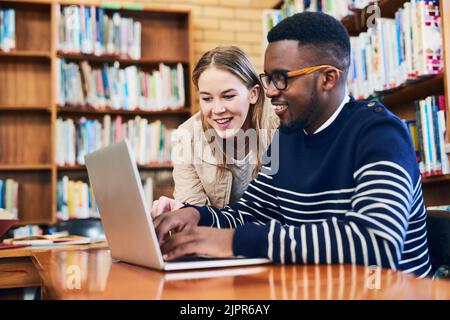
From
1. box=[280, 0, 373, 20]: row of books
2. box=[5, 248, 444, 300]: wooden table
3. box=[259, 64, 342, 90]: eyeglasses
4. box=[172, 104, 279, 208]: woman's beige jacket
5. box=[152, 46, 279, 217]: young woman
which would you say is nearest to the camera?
box=[5, 248, 444, 300]: wooden table

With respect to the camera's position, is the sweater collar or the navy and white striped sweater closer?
the navy and white striped sweater

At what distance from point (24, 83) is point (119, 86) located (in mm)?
636

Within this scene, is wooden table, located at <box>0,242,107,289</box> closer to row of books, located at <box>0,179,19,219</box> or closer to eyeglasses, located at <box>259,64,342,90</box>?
eyeglasses, located at <box>259,64,342,90</box>

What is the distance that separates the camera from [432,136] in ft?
6.88

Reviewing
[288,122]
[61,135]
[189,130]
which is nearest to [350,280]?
[288,122]

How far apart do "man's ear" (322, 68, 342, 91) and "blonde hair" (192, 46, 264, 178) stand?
65 cm

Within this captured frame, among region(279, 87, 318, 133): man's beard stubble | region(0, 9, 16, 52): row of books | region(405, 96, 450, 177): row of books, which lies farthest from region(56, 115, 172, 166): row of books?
region(279, 87, 318, 133): man's beard stubble

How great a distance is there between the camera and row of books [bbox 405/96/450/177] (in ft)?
6.73

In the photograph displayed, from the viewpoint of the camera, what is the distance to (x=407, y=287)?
0.63 metres

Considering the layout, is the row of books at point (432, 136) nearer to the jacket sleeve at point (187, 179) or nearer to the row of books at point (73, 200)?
the jacket sleeve at point (187, 179)

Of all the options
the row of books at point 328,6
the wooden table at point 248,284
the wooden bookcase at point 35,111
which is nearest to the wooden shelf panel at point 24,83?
the wooden bookcase at point 35,111

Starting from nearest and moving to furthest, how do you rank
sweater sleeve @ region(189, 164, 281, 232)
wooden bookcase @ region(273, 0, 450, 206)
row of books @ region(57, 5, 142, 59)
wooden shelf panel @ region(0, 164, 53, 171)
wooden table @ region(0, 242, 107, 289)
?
sweater sleeve @ region(189, 164, 281, 232)
wooden table @ region(0, 242, 107, 289)
wooden bookcase @ region(273, 0, 450, 206)
wooden shelf panel @ region(0, 164, 53, 171)
row of books @ region(57, 5, 142, 59)


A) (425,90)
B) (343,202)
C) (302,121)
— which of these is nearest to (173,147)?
(425,90)
